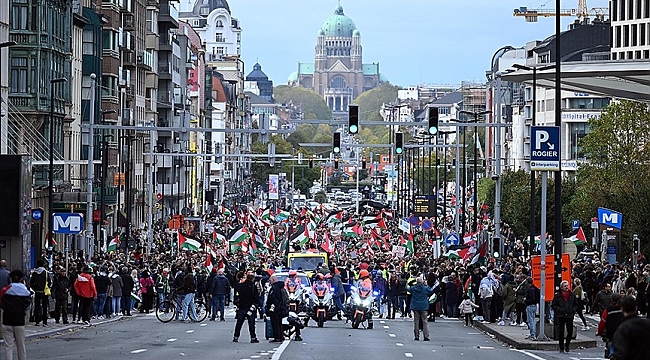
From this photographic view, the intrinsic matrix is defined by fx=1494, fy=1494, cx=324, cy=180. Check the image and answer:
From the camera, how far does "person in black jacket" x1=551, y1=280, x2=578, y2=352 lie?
96.6 ft

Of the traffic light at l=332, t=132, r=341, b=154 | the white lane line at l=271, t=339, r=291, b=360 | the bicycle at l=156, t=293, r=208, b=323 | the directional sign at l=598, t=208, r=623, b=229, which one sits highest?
the traffic light at l=332, t=132, r=341, b=154

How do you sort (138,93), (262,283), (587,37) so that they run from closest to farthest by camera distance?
(262,283)
(138,93)
(587,37)

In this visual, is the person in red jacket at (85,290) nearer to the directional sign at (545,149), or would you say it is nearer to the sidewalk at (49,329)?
the sidewalk at (49,329)

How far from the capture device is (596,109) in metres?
122

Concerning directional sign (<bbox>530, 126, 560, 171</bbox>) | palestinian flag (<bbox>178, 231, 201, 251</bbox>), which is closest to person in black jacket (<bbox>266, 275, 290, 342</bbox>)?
directional sign (<bbox>530, 126, 560, 171</bbox>)

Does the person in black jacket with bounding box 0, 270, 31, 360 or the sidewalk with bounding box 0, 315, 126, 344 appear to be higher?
the person in black jacket with bounding box 0, 270, 31, 360

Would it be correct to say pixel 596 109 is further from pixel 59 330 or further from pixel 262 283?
pixel 59 330

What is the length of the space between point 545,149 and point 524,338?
489 cm

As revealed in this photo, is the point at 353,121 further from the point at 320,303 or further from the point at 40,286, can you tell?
the point at 40,286

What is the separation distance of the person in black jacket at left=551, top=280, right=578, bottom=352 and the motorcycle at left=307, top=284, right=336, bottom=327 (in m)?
9.53

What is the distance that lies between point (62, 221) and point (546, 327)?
1561 centimetres

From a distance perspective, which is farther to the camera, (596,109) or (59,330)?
(596,109)

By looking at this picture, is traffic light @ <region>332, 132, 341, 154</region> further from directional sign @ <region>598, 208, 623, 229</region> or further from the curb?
the curb

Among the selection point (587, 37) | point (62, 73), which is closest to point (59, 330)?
point (62, 73)
